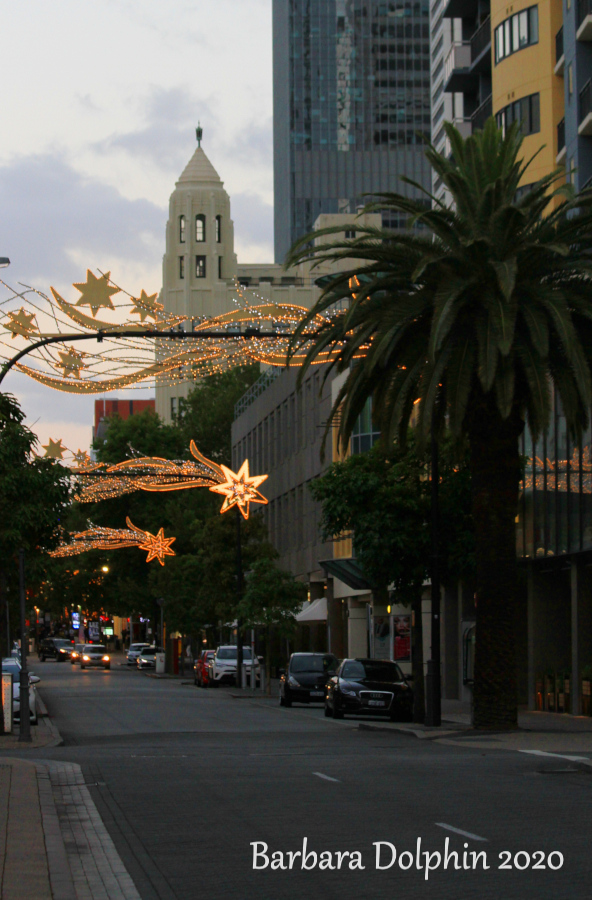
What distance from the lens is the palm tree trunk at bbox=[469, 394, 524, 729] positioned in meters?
25.8

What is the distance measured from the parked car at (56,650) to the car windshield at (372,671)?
89004 millimetres

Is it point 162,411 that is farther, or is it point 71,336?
point 162,411

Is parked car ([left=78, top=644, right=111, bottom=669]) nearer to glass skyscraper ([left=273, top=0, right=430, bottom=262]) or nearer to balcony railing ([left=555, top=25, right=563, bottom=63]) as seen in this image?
balcony railing ([left=555, top=25, right=563, bottom=63])

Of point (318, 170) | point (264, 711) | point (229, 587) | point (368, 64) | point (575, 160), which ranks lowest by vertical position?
point (264, 711)

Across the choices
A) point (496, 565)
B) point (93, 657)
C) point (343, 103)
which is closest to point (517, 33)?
point (496, 565)

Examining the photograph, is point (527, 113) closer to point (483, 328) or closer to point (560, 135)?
point (560, 135)

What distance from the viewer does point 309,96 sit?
653 feet

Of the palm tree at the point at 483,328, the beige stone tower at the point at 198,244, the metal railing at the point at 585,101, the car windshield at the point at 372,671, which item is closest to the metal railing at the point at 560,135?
the metal railing at the point at 585,101

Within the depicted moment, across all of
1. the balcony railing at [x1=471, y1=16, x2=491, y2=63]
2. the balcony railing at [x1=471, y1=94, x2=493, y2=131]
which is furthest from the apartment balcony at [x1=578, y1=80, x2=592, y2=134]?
the balcony railing at [x1=471, y1=16, x2=491, y2=63]

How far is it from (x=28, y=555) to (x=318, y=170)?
173m

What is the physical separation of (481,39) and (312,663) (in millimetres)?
25688

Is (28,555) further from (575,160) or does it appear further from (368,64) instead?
(368,64)

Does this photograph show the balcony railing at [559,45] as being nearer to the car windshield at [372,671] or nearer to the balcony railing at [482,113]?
the balcony railing at [482,113]

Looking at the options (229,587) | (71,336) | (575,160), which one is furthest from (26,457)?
(229,587)
